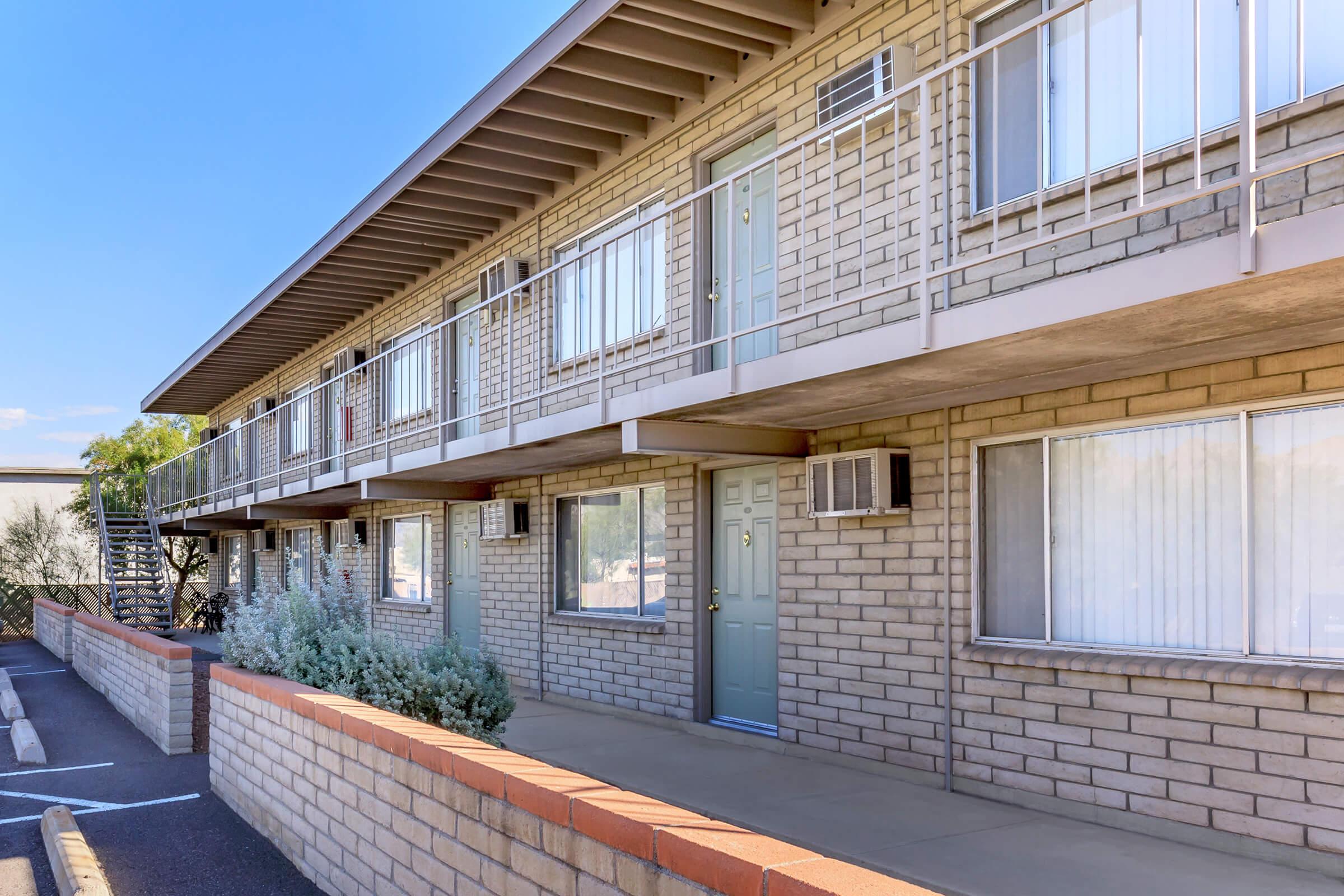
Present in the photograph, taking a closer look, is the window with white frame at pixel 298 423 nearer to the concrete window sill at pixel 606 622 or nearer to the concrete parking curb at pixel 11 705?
the concrete parking curb at pixel 11 705

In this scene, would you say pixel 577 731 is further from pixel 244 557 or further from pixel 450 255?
pixel 244 557

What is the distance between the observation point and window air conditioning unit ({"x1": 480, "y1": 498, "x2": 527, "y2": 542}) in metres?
13.1

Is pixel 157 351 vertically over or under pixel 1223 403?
over

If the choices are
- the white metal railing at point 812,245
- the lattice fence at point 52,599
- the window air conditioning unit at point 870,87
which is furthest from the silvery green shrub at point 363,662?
the lattice fence at point 52,599

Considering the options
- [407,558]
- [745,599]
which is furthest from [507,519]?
[407,558]

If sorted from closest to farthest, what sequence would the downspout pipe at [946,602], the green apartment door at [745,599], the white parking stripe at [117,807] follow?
the white parking stripe at [117,807] → the downspout pipe at [946,602] → the green apartment door at [745,599]

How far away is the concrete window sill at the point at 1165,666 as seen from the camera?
215 inches

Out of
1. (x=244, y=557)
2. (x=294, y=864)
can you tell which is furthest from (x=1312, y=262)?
(x=244, y=557)

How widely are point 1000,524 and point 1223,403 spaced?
1756mm

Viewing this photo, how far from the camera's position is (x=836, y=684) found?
8.34 meters

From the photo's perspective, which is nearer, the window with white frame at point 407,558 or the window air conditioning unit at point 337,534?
the window with white frame at point 407,558

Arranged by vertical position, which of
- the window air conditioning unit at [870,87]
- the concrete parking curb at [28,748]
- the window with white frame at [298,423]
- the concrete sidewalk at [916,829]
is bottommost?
the concrete parking curb at [28,748]

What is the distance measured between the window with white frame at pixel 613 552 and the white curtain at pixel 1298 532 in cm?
566

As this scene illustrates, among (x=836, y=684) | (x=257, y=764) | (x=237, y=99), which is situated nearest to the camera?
(x=257, y=764)
